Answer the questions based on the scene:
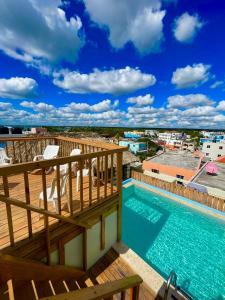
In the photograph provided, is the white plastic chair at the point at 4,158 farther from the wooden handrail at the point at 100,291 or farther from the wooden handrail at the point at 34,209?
the wooden handrail at the point at 100,291

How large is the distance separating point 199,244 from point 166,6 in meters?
9.13

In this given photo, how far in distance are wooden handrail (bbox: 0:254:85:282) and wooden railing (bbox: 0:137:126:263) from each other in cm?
20

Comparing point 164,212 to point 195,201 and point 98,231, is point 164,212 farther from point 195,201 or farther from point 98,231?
point 98,231

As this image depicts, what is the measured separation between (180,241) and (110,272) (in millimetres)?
3674

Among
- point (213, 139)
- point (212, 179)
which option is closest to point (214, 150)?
point (213, 139)

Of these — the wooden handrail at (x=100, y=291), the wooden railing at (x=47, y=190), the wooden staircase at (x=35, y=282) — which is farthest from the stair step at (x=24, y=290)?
the wooden handrail at (x=100, y=291)

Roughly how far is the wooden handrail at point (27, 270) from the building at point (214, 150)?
116ft

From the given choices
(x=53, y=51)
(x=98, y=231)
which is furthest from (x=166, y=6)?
(x=98, y=231)

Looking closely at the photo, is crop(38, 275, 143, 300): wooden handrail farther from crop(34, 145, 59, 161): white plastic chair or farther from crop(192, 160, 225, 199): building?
crop(192, 160, 225, 199): building

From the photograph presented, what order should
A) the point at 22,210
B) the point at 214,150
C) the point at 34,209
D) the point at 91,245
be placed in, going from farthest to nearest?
the point at 214,150
the point at 91,245
the point at 22,210
the point at 34,209

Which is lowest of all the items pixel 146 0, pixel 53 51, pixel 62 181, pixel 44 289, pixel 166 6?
pixel 44 289

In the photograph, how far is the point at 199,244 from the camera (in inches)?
226

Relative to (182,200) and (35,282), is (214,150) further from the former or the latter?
(35,282)

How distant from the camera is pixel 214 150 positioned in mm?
32312
